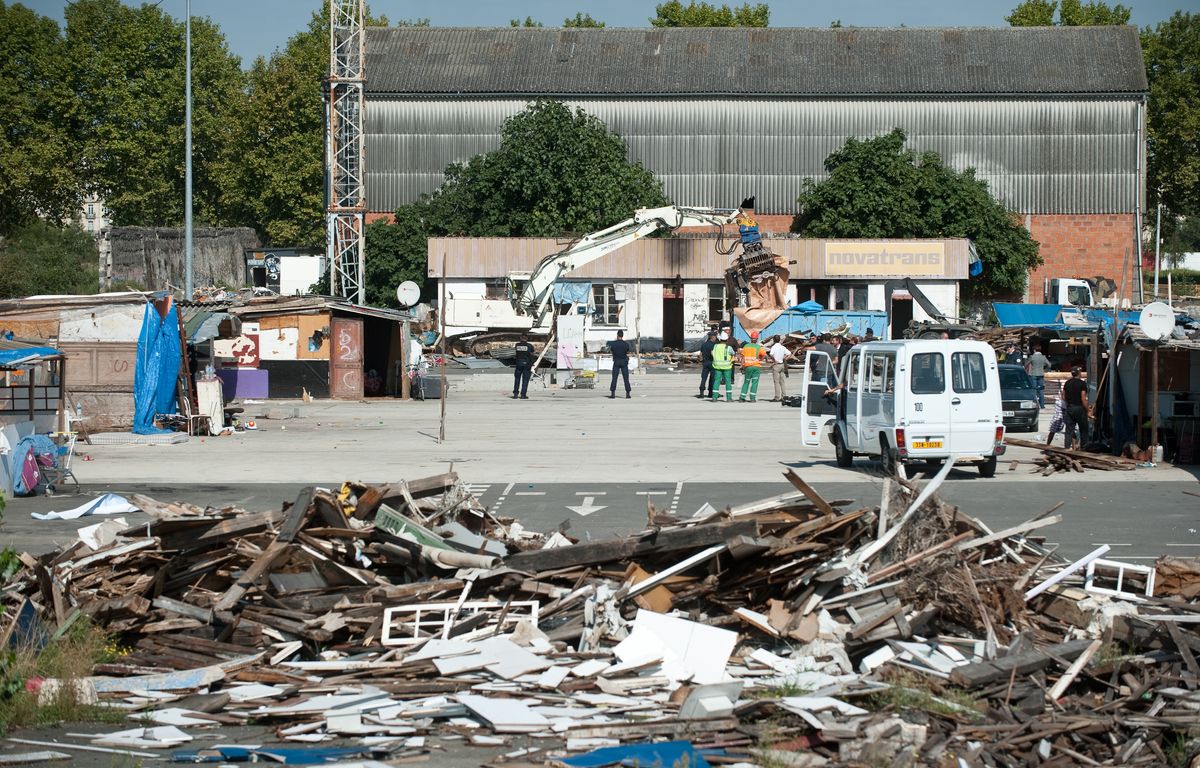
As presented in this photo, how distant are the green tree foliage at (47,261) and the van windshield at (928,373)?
163 feet

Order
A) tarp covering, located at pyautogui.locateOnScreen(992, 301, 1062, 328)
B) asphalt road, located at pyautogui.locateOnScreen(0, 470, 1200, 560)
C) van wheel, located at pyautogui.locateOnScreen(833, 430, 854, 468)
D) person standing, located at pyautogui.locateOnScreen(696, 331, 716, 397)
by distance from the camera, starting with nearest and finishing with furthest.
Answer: asphalt road, located at pyautogui.locateOnScreen(0, 470, 1200, 560), van wheel, located at pyautogui.locateOnScreen(833, 430, 854, 468), person standing, located at pyautogui.locateOnScreen(696, 331, 716, 397), tarp covering, located at pyautogui.locateOnScreen(992, 301, 1062, 328)

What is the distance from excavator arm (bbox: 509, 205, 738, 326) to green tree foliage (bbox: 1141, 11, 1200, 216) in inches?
1679

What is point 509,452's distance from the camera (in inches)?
949

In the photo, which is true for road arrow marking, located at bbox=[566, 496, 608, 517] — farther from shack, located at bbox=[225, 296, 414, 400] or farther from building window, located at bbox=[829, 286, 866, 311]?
building window, located at bbox=[829, 286, 866, 311]

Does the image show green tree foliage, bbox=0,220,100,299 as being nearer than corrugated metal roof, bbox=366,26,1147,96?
Yes

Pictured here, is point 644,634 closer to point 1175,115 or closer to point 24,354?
point 24,354

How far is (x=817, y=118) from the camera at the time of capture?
66.3 m

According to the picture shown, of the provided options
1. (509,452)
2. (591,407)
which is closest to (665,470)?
(509,452)

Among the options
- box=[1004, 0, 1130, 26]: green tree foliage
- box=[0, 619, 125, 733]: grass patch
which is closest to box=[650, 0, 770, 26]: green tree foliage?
box=[1004, 0, 1130, 26]: green tree foliage

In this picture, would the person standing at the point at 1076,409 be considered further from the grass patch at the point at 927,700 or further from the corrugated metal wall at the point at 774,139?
the corrugated metal wall at the point at 774,139

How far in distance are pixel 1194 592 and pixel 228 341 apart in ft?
98.5

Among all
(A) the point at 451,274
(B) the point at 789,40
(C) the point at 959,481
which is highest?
(B) the point at 789,40

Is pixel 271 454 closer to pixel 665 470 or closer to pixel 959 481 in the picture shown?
pixel 665 470

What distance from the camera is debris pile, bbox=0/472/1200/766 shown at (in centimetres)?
805
